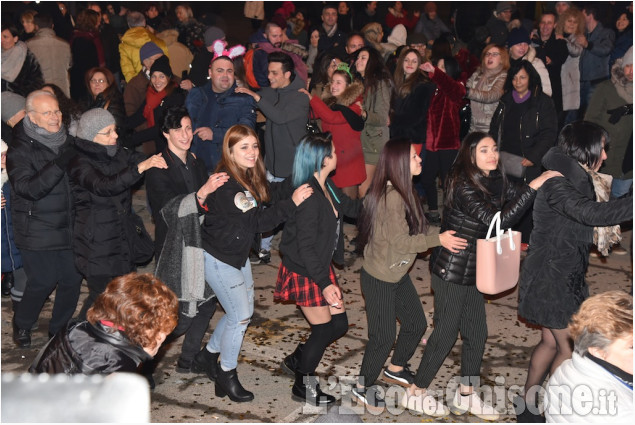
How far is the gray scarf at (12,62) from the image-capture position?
10.1 metres

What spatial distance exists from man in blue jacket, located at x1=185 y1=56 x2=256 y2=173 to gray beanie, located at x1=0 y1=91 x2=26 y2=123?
1756 mm

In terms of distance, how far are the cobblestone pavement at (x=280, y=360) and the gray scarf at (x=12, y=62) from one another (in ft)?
12.4

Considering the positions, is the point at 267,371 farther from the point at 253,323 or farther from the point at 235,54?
the point at 235,54

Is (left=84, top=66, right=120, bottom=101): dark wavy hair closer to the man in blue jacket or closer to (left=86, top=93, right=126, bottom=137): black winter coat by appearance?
(left=86, top=93, right=126, bottom=137): black winter coat

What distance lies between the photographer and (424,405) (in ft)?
18.5

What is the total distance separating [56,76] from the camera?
40.1 feet

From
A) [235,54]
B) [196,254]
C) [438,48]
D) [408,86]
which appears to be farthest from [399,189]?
[438,48]

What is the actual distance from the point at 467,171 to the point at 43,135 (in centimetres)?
330

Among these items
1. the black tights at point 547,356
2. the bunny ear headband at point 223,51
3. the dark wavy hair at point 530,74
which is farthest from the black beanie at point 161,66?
the black tights at point 547,356

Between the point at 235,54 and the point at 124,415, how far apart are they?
27.0 feet

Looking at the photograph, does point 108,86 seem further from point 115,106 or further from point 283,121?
point 283,121

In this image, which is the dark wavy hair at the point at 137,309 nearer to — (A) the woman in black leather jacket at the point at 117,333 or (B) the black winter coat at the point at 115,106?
(A) the woman in black leather jacket at the point at 117,333


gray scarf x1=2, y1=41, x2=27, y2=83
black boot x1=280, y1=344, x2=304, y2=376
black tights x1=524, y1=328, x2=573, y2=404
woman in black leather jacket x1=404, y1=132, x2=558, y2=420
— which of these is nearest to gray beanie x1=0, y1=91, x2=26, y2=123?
gray scarf x1=2, y1=41, x2=27, y2=83

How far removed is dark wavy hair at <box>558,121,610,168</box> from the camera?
5.10m
